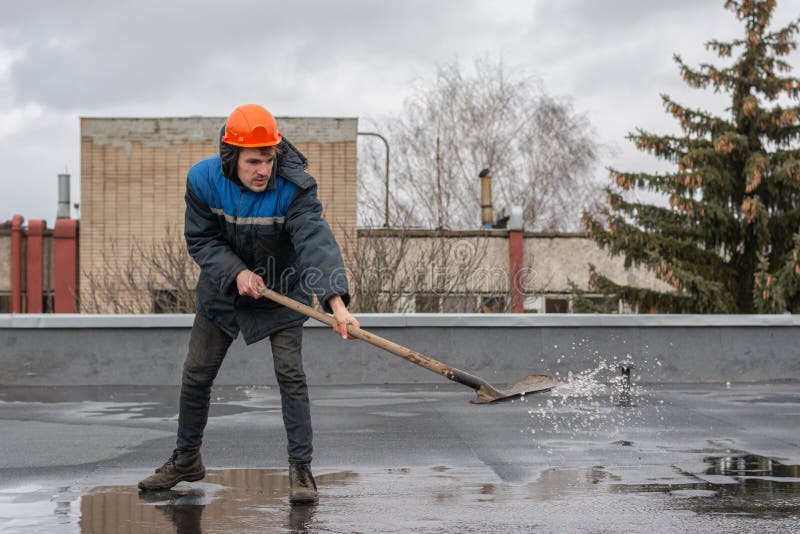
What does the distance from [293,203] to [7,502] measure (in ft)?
6.16

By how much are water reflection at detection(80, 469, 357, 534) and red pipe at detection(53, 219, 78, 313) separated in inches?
940

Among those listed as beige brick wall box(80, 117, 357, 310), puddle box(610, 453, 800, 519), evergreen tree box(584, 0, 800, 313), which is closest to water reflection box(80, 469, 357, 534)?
puddle box(610, 453, 800, 519)

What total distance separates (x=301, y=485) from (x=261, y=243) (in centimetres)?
117

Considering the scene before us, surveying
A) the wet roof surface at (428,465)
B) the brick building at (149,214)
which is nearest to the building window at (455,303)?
the wet roof surface at (428,465)

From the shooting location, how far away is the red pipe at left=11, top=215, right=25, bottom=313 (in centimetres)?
2894

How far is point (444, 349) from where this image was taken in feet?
39.6

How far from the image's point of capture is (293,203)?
5418 mm

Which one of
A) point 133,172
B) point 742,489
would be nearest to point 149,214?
point 133,172

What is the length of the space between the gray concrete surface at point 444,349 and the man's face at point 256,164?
6.55 m

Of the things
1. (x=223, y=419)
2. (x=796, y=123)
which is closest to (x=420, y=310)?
(x=223, y=419)

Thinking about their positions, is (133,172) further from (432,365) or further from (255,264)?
(432,365)

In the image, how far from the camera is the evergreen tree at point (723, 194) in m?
19.8

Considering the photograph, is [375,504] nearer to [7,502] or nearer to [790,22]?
[7,502]

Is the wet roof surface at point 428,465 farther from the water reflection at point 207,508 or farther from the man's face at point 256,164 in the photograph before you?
the man's face at point 256,164
